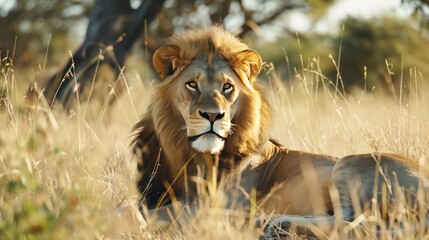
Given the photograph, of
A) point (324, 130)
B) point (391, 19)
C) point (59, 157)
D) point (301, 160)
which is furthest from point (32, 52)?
point (59, 157)

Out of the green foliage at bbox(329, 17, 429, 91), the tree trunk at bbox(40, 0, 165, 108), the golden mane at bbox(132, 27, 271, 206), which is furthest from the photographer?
the green foliage at bbox(329, 17, 429, 91)

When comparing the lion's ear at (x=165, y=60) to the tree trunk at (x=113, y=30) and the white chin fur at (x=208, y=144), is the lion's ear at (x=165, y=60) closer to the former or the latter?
the white chin fur at (x=208, y=144)

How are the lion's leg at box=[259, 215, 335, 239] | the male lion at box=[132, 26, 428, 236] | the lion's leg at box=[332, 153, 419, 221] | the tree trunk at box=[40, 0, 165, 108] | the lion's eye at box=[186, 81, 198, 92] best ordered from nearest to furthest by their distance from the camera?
the lion's leg at box=[259, 215, 335, 239]
the lion's leg at box=[332, 153, 419, 221]
the male lion at box=[132, 26, 428, 236]
the lion's eye at box=[186, 81, 198, 92]
the tree trunk at box=[40, 0, 165, 108]

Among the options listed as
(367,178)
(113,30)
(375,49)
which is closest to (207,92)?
(367,178)

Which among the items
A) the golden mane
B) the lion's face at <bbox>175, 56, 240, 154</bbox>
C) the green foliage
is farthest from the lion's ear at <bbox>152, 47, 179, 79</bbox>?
the green foliage

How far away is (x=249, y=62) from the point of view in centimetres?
511

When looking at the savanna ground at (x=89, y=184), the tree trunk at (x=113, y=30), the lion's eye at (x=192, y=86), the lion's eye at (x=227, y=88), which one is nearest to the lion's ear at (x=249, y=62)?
the lion's eye at (x=227, y=88)

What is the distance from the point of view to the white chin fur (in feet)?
15.3

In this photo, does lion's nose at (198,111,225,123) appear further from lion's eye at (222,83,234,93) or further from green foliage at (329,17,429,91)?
green foliage at (329,17,429,91)

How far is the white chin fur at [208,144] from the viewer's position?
4.66 m

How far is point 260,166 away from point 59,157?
195 centimetres

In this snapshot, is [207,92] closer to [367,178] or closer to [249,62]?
[249,62]

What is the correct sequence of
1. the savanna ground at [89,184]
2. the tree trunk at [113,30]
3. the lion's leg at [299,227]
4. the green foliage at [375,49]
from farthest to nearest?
the green foliage at [375,49] < the tree trunk at [113,30] < the lion's leg at [299,227] < the savanna ground at [89,184]

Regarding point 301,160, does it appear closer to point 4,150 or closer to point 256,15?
point 4,150
